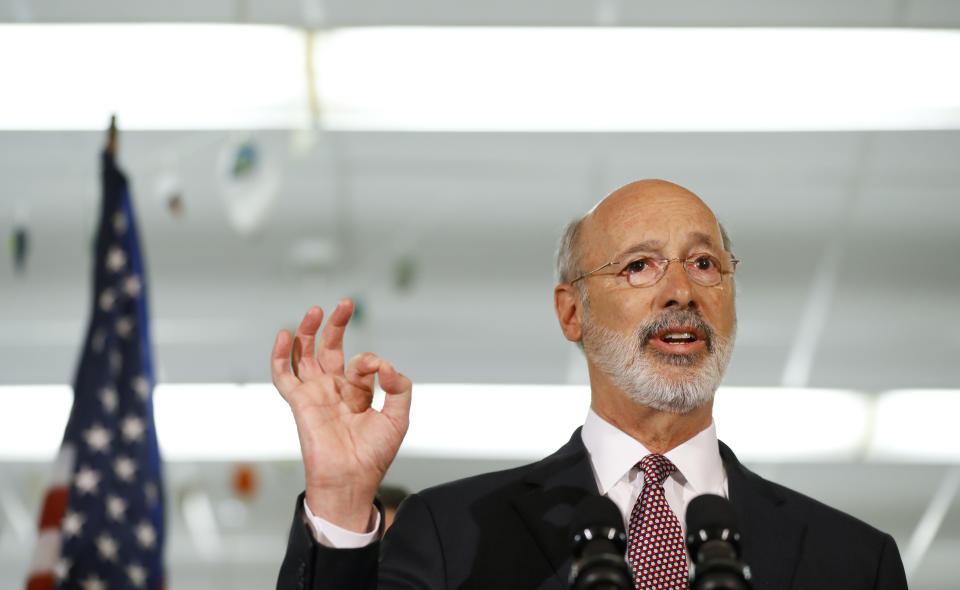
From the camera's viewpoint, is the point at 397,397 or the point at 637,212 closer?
the point at 397,397

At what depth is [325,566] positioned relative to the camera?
1252mm

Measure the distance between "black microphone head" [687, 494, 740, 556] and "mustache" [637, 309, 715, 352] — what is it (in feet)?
1.72

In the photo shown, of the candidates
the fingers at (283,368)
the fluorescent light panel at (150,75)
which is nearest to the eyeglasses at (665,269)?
the fingers at (283,368)

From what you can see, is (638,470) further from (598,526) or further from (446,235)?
(446,235)

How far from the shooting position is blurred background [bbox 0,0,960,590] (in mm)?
3889

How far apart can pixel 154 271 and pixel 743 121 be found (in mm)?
2461

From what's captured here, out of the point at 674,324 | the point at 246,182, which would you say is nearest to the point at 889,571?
the point at 674,324

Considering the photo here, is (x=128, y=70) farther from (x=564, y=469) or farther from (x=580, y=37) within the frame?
(x=564, y=469)

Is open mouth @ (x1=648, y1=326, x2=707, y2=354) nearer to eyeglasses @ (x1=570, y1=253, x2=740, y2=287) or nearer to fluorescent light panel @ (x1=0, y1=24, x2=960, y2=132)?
eyeglasses @ (x1=570, y1=253, x2=740, y2=287)

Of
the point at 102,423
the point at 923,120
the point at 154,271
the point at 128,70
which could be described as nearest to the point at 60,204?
the point at 154,271

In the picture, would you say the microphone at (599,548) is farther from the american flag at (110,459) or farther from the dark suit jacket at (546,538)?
the american flag at (110,459)

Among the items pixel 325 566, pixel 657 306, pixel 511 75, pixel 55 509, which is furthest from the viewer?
pixel 511 75

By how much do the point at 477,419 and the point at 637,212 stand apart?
3.06 metres

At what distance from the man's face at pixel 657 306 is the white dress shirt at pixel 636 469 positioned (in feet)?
0.20
